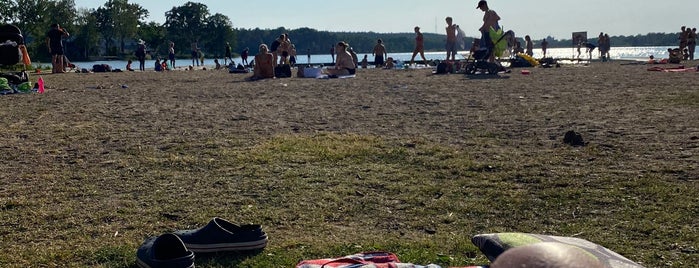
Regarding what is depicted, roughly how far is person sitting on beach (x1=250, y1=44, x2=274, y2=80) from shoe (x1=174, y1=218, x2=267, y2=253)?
1656 cm

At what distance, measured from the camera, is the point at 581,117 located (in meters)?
8.59

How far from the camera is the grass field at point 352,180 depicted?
3609 mm

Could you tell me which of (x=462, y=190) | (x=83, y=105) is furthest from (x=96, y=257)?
(x=83, y=105)

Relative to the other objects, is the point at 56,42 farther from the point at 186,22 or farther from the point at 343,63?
the point at 186,22

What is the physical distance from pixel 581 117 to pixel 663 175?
367cm

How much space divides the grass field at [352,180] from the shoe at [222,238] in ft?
0.20

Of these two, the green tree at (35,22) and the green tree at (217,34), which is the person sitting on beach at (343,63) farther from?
the green tree at (217,34)

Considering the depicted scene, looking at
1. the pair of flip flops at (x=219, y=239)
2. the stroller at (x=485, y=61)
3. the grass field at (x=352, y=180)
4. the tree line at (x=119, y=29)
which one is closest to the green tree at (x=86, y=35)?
the tree line at (x=119, y=29)

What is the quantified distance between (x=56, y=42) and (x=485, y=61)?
14784 mm

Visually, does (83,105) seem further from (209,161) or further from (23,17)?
(23,17)

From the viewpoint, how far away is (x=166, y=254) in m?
3.14

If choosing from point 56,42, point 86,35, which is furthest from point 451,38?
point 86,35

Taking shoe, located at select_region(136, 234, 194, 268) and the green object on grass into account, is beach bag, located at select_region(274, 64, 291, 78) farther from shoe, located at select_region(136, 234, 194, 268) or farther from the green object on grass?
shoe, located at select_region(136, 234, 194, 268)

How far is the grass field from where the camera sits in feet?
11.8
